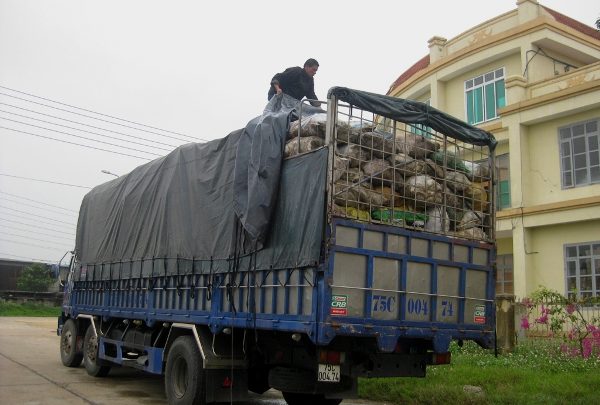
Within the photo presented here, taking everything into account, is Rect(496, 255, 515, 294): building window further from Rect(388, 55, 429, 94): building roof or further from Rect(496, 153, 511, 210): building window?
Rect(388, 55, 429, 94): building roof

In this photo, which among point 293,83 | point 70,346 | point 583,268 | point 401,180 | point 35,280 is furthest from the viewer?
point 35,280

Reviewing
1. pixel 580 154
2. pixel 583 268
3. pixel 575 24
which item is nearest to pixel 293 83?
pixel 580 154

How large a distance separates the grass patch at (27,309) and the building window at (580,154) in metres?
28.7

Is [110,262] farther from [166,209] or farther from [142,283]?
[166,209]

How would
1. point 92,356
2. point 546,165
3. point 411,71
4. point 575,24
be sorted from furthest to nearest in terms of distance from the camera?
point 411,71, point 575,24, point 546,165, point 92,356

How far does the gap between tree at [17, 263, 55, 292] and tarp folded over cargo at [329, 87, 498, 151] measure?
1543 inches

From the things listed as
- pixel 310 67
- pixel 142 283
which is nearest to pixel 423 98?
pixel 310 67

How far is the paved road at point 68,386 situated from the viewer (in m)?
8.09

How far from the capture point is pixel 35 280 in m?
41.4

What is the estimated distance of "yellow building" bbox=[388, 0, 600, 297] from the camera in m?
15.3

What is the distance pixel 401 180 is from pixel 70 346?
7.89 metres

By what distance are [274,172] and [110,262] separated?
4.88 meters

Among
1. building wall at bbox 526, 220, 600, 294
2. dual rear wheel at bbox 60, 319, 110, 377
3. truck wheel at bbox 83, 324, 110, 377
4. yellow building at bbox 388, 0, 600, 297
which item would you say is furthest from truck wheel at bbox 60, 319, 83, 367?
building wall at bbox 526, 220, 600, 294

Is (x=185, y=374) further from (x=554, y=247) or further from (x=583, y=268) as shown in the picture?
(x=554, y=247)
